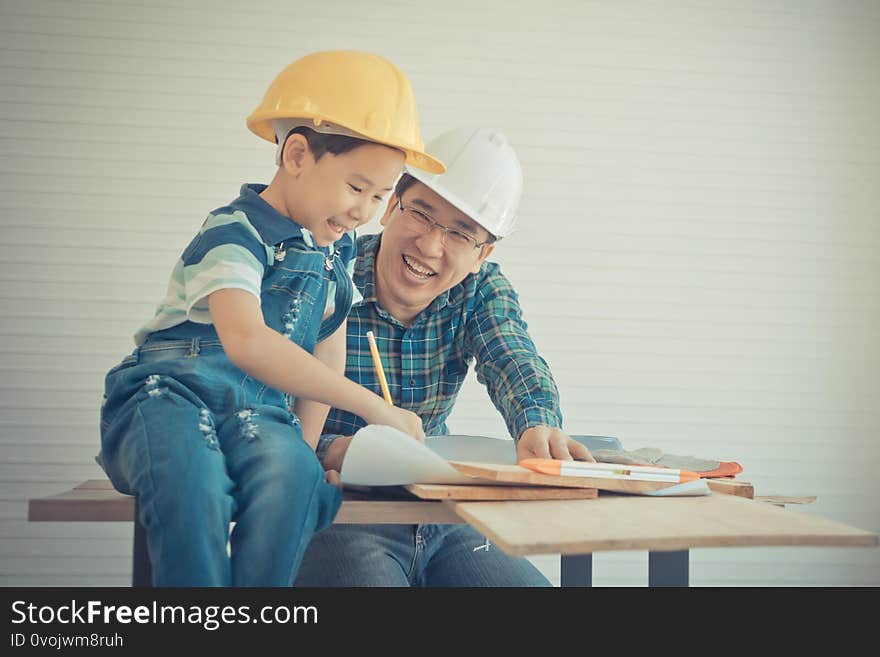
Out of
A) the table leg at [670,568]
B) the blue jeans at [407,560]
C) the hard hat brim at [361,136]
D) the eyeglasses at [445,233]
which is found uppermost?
the hard hat brim at [361,136]

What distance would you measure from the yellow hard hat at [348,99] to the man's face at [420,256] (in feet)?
1.61

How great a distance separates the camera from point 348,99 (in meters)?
1.59

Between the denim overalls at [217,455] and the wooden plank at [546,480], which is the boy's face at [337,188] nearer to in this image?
the denim overalls at [217,455]

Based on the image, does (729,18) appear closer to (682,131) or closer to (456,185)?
(682,131)

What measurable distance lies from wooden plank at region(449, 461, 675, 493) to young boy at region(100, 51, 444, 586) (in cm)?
16

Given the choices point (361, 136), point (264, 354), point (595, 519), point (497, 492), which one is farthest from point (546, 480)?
point (361, 136)

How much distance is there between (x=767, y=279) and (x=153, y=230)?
10.3 feet

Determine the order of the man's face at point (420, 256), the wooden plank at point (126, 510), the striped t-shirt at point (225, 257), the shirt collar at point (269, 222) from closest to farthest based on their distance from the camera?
the wooden plank at point (126, 510)
the striped t-shirt at point (225, 257)
the shirt collar at point (269, 222)
the man's face at point (420, 256)

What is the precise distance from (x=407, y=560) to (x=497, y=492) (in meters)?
0.62

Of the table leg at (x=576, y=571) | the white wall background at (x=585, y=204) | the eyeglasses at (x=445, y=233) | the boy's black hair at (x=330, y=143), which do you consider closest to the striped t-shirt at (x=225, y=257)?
the boy's black hair at (x=330, y=143)

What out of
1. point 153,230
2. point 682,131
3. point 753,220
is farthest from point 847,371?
point 153,230

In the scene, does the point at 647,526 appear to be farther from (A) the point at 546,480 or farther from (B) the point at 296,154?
(B) the point at 296,154

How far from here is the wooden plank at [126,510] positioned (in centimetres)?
123

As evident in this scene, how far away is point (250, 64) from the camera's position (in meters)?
4.43
